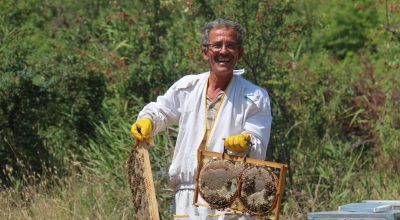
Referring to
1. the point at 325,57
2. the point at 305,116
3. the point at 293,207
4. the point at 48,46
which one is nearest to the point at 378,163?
the point at 305,116

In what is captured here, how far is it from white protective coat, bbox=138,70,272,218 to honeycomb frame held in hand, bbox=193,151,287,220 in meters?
0.12

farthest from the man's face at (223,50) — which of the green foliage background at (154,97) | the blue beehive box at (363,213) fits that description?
the green foliage background at (154,97)

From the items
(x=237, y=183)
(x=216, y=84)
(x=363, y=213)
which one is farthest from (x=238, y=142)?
(x=363, y=213)

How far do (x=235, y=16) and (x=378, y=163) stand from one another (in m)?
2.11

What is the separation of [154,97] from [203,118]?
400 cm

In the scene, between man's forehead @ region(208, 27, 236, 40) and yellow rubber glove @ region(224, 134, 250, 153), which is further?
man's forehead @ region(208, 27, 236, 40)

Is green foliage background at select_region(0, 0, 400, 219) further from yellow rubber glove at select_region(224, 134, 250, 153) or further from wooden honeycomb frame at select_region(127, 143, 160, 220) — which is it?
yellow rubber glove at select_region(224, 134, 250, 153)

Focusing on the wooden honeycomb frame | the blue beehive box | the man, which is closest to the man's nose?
the man

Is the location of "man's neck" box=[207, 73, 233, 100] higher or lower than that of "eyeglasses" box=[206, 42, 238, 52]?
lower

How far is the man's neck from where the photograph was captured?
209 inches

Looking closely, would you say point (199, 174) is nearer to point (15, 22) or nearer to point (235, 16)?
point (235, 16)

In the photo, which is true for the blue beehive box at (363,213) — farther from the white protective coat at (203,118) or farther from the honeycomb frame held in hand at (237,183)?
the white protective coat at (203,118)

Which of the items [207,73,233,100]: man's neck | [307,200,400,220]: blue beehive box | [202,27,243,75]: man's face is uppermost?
[202,27,243,75]: man's face

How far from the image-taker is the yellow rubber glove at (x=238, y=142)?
496 centimetres
